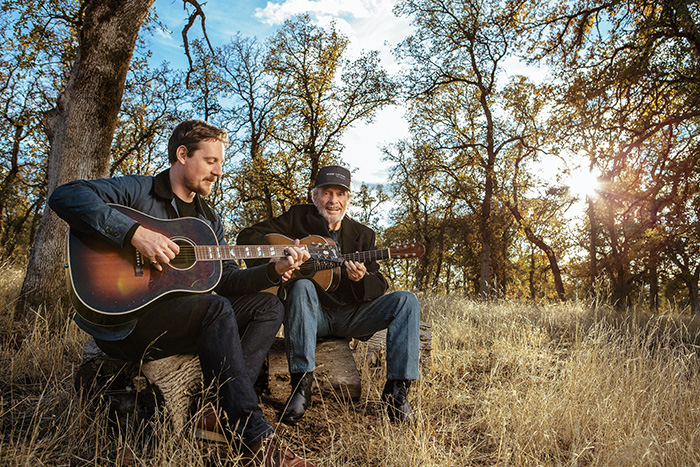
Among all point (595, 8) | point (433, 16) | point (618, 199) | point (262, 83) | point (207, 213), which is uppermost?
point (433, 16)

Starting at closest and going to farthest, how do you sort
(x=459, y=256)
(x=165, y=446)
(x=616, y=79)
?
1. (x=165, y=446)
2. (x=616, y=79)
3. (x=459, y=256)

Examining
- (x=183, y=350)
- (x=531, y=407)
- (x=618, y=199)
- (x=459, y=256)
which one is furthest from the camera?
(x=459, y=256)

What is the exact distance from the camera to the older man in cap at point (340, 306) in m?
3.07

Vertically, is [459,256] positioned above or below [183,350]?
above

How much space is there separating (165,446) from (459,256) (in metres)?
24.1

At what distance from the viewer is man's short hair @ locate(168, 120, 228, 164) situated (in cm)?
296

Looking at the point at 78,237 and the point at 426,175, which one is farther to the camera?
the point at 426,175

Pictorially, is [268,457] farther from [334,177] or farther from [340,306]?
[334,177]

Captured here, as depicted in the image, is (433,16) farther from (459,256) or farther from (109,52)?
(109,52)

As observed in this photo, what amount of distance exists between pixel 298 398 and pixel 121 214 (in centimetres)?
157

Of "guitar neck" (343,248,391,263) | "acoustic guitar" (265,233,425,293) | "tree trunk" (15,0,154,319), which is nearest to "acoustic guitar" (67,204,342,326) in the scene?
"acoustic guitar" (265,233,425,293)

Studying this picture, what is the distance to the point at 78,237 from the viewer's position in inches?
96.7

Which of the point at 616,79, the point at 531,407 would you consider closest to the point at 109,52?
the point at 531,407

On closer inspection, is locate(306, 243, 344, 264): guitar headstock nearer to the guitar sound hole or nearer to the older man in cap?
the older man in cap
